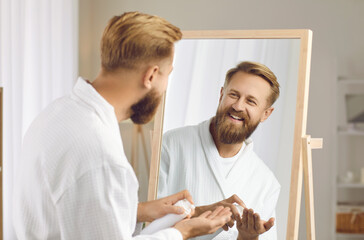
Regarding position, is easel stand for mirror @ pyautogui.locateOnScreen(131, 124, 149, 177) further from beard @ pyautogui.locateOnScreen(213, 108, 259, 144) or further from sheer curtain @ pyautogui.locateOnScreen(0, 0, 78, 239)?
beard @ pyautogui.locateOnScreen(213, 108, 259, 144)

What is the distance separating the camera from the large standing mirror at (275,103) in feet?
6.93

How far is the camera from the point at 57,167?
1124 millimetres

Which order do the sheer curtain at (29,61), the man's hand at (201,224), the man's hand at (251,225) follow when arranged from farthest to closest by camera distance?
the sheer curtain at (29,61) < the man's hand at (251,225) < the man's hand at (201,224)

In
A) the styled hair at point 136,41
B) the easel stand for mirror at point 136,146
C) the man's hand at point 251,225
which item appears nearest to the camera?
the styled hair at point 136,41

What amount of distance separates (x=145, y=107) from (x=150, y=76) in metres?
0.09

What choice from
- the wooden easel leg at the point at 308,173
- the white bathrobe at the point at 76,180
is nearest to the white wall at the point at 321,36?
the wooden easel leg at the point at 308,173

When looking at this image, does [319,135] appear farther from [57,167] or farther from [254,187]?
[57,167]

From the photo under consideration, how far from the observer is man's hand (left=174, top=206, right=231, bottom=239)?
1.48 m

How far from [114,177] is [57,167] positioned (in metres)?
0.12

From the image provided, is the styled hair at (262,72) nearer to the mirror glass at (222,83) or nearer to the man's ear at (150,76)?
the mirror glass at (222,83)

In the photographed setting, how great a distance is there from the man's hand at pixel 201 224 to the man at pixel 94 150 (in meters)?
0.19

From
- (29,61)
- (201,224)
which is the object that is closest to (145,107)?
(201,224)

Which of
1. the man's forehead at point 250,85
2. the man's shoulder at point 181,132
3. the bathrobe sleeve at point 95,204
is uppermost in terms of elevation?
the man's forehead at point 250,85

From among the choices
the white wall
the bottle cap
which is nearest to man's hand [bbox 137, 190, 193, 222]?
the bottle cap
